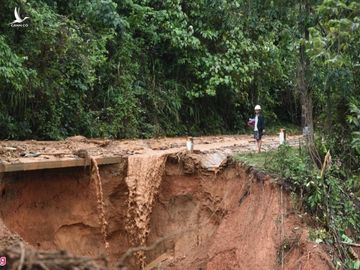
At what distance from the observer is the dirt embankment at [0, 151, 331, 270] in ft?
31.8

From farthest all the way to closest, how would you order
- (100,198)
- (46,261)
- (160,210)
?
(160,210) < (100,198) < (46,261)

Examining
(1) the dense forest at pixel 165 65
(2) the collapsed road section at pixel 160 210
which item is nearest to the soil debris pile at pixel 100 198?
(2) the collapsed road section at pixel 160 210

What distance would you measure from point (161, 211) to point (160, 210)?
0.12ft

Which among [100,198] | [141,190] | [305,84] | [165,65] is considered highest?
[165,65]

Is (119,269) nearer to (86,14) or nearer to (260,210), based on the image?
(260,210)

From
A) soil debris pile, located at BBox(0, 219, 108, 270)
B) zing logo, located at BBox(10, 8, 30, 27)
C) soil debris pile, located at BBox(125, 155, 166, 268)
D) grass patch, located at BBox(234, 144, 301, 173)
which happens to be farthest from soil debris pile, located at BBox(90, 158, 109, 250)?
soil debris pile, located at BBox(0, 219, 108, 270)

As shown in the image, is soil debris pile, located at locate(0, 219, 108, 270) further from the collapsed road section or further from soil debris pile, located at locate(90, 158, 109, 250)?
soil debris pile, located at locate(90, 158, 109, 250)

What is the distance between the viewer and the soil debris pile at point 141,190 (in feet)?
37.1

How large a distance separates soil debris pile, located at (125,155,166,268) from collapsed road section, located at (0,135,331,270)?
2cm

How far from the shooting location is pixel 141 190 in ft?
37.5

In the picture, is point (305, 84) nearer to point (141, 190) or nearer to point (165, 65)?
point (141, 190)

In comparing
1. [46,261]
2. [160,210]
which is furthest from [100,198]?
[46,261]

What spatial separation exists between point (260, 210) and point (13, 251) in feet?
24.5

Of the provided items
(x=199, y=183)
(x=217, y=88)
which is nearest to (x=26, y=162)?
(x=199, y=183)
